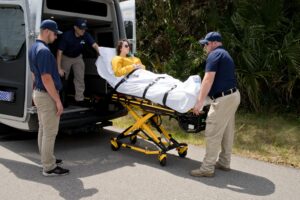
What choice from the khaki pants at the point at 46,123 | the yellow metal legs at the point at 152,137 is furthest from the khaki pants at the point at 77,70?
the khaki pants at the point at 46,123

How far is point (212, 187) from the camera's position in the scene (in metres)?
4.72

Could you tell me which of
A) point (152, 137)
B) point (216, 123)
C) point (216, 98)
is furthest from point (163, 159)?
point (216, 98)

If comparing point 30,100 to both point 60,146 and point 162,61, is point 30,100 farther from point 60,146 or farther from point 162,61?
point 162,61

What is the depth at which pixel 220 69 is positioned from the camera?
4.95 meters

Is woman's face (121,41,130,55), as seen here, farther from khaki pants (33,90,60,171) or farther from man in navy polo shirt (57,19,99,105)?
khaki pants (33,90,60,171)

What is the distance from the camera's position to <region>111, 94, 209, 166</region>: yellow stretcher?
5203 mm

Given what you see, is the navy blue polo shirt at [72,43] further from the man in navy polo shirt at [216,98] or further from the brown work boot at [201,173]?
the brown work boot at [201,173]

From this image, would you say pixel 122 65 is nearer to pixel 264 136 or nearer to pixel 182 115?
pixel 182 115

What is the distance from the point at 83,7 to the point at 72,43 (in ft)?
2.26

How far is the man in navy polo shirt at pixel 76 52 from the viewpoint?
22.2ft

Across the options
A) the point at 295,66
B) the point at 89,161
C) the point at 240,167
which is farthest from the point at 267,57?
the point at 89,161

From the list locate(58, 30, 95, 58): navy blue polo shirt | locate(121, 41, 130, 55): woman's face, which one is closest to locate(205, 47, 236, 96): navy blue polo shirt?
locate(121, 41, 130, 55): woman's face

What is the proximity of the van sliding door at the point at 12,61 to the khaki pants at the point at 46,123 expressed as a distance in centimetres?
98

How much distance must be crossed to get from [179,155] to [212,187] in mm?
1247
